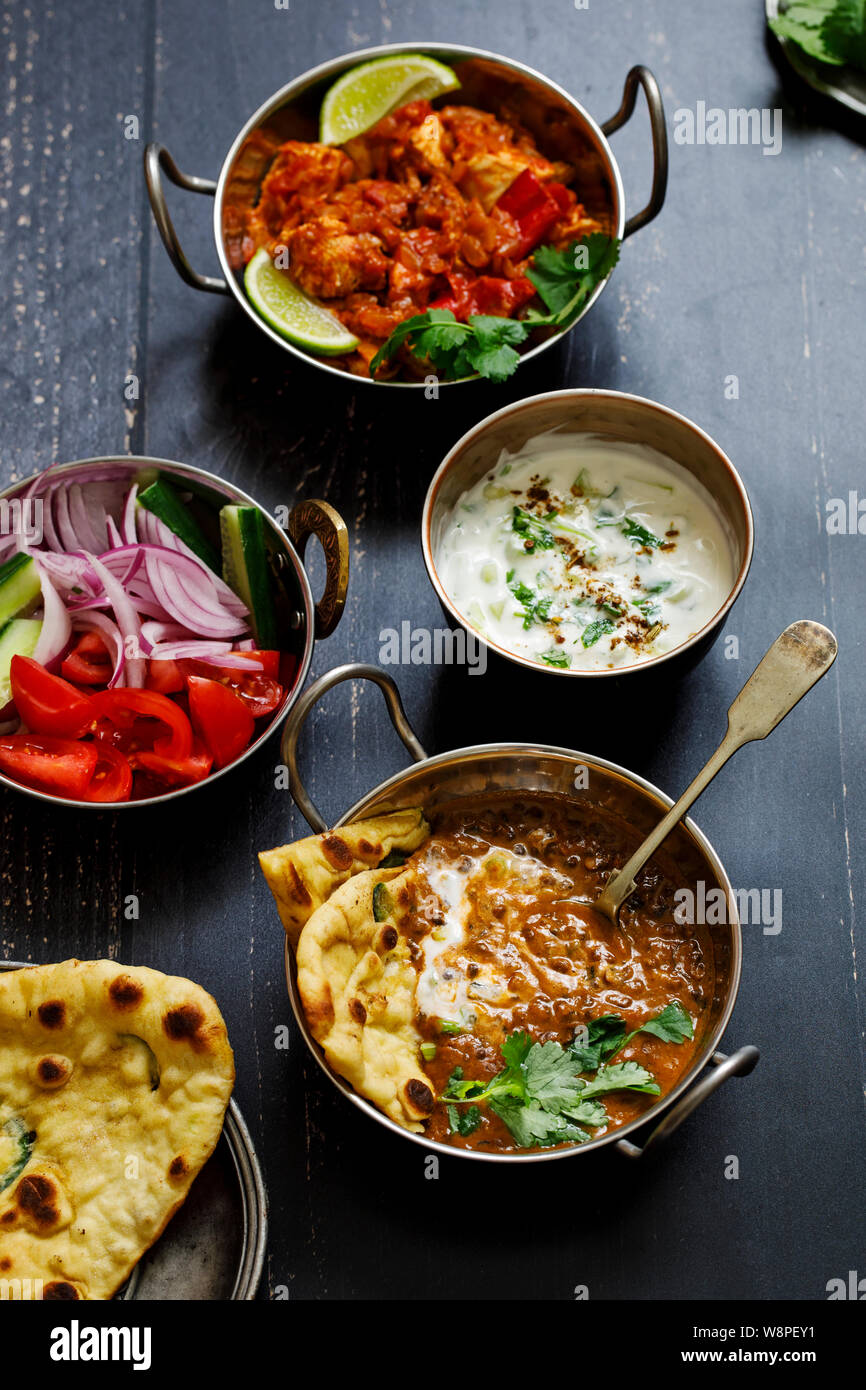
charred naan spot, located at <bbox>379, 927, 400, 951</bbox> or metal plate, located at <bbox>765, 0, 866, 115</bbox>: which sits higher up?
metal plate, located at <bbox>765, 0, 866, 115</bbox>

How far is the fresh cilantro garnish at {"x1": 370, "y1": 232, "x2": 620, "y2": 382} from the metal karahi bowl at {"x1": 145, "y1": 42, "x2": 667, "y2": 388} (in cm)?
5

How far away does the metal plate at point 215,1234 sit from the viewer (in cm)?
234

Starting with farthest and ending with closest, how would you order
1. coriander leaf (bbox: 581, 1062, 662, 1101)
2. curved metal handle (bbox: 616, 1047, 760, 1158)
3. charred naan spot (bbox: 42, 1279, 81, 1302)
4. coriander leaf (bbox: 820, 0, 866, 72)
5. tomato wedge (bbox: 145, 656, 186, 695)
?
coriander leaf (bbox: 820, 0, 866, 72) → tomato wedge (bbox: 145, 656, 186, 695) → coriander leaf (bbox: 581, 1062, 662, 1101) → charred naan spot (bbox: 42, 1279, 81, 1302) → curved metal handle (bbox: 616, 1047, 760, 1158)

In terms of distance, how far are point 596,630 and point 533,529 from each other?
0.28m

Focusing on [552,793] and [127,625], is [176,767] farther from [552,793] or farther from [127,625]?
[552,793]

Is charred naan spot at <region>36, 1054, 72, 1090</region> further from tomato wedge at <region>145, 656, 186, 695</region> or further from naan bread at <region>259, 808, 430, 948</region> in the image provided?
tomato wedge at <region>145, 656, 186, 695</region>

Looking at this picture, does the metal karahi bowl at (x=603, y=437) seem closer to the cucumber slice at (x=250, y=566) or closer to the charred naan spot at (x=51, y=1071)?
the cucumber slice at (x=250, y=566)

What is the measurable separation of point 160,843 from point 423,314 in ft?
4.27

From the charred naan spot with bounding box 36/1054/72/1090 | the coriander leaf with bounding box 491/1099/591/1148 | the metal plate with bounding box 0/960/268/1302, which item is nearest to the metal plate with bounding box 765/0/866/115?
the coriander leaf with bounding box 491/1099/591/1148

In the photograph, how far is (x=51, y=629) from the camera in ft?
8.92

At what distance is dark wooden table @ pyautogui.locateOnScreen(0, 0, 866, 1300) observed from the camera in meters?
2.54
